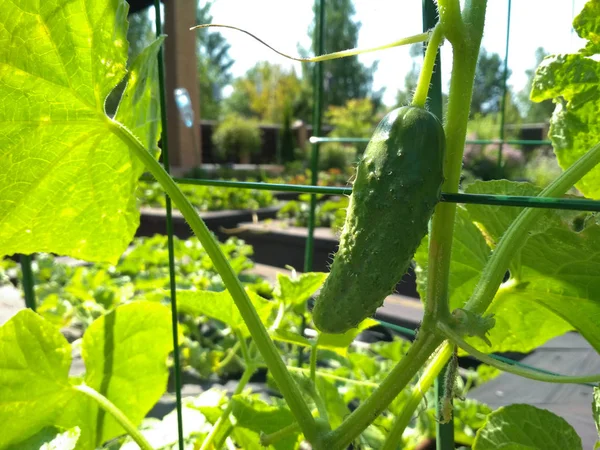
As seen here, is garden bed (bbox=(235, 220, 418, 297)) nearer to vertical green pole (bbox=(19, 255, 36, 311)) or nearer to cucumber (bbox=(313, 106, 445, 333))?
vertical green pole (bbox=(19, 255, 36, 311))

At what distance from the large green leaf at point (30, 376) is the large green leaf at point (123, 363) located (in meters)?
0.04

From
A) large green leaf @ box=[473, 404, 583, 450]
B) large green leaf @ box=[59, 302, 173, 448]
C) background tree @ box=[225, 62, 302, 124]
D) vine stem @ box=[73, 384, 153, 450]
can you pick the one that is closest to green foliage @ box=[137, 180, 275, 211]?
large green leaf @ box=[59, 302, 173, 448]

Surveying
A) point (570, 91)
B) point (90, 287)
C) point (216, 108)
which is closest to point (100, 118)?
point (570, 91)

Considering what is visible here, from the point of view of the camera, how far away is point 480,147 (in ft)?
33.8

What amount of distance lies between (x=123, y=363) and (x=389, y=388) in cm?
50

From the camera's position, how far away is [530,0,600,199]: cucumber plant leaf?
69 cm

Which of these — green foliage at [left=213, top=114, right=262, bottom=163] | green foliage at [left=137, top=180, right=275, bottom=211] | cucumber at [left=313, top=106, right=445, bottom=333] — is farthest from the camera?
green foliage at [left=213, top=114, right=262, bottom=163]

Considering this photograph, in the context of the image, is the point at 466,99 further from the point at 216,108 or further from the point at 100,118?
the point at 216,108

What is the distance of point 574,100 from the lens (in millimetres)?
707

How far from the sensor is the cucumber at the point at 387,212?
1.42 feet

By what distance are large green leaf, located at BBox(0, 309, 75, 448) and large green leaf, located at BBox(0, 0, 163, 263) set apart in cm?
11

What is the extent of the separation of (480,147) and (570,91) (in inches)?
400

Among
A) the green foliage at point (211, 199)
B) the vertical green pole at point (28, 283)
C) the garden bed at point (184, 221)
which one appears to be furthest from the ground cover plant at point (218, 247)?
the green foliage at point (211, 199)

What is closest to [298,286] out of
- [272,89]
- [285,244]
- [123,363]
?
[123,363]
